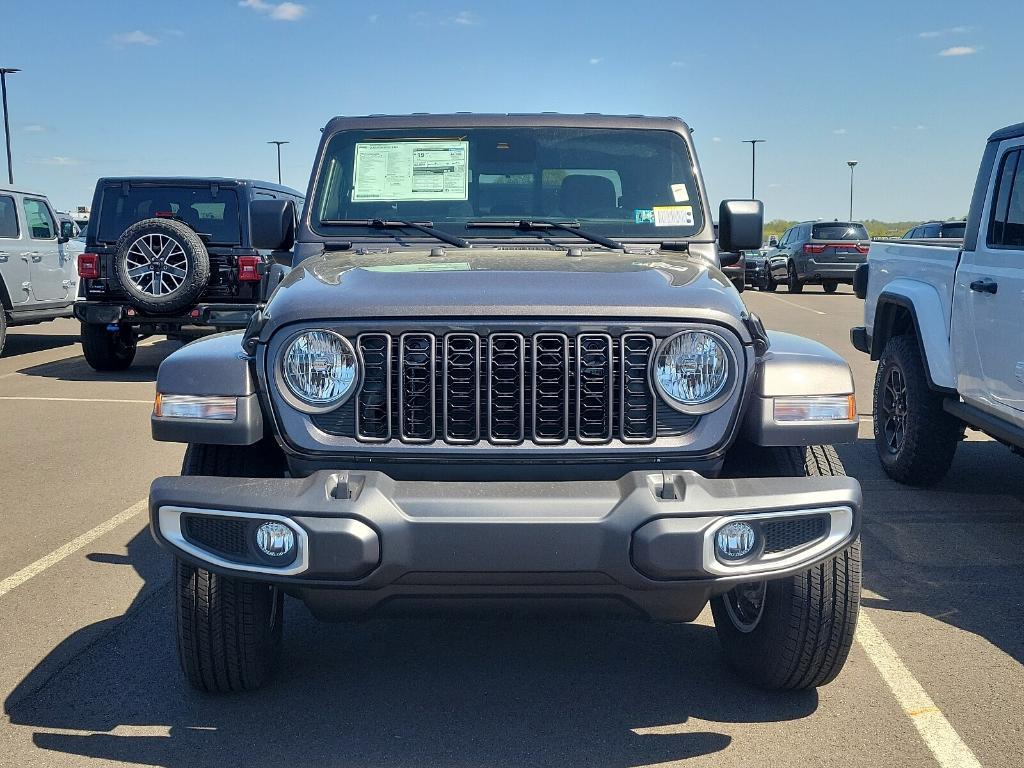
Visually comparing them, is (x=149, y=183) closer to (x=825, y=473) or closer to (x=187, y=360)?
(x=187, y=360)

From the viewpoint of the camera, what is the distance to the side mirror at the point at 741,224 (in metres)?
4.90

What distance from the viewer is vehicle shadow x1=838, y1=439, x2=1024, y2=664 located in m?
4.71

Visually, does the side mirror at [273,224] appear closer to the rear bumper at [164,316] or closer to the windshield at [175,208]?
the rear bumper at [164,316]

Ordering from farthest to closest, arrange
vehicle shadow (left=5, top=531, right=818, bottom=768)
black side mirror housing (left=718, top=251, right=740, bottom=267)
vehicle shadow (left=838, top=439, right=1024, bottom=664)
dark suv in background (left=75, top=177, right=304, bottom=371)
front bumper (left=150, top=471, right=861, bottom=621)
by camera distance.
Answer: dark suv in background (left=75, top=177, right=304, bottom=371)
black side mirror housing (left=718, top=251, right=740, bottom=267)
vehicle shadow (left=838, top=439, right=1024, bottom=664)
vehicle shadow (left=5, top=531, right=818, bottom=768)
front bumper (left=150, top=471, right=861, bottom=621)

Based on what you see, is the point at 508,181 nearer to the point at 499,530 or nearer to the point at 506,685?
the point at 506,685

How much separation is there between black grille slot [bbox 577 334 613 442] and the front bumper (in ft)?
0.64

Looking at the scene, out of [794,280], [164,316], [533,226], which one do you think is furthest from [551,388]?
[794,280]

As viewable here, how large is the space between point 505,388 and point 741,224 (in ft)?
6.51

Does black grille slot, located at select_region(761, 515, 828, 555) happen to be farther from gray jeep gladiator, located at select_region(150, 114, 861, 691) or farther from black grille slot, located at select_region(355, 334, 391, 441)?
black grille slot, located at select_region(355, 334, 391, 441)

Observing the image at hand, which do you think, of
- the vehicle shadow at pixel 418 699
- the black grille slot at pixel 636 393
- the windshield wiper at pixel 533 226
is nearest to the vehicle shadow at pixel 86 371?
the windshield wiper at pixel 533 226

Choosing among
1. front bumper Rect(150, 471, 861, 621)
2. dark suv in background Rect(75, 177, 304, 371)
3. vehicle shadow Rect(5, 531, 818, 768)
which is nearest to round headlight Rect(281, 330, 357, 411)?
front bumper Rect(150, 471, 861, 621)

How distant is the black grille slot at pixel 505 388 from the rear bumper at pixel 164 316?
28.7 ft

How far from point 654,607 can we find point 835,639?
25.9 inches

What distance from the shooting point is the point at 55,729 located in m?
3.55
